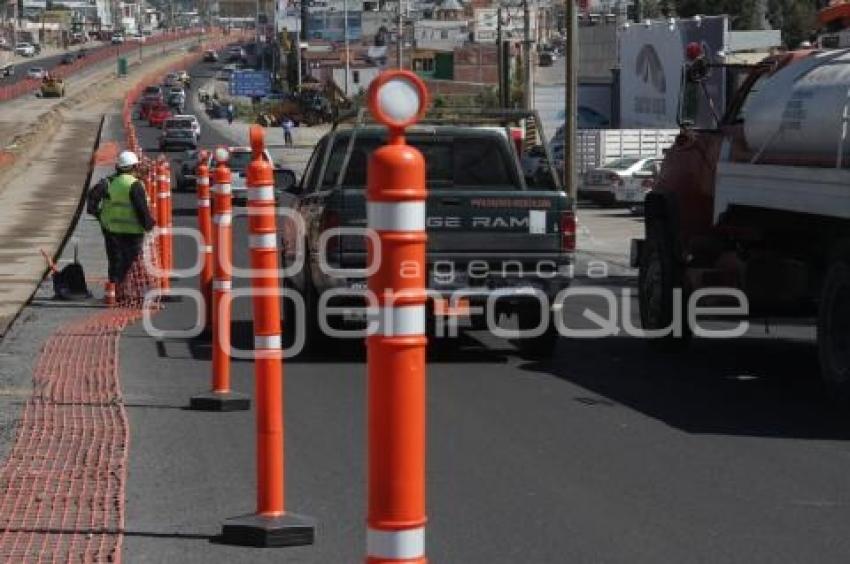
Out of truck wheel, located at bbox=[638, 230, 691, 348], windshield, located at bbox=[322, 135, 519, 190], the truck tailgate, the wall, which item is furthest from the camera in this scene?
the wall

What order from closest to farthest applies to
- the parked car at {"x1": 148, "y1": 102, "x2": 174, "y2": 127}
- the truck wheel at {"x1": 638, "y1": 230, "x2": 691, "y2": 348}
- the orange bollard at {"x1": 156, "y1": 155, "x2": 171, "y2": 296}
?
the truck wheel at {"x1": 638, "y1": 230, "x2": 691, "y2": 348}, the orange bollard at {"x1": 156, "y1": 155, "x2": 171, "y2": 296}, the parked car at {"x1": 148, "y1": 102, "x2": 174, "y2": 127}

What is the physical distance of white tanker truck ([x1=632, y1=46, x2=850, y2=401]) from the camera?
11.5m

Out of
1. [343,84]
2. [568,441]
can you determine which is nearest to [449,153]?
[568,441]

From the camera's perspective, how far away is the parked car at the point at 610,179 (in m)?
43.1

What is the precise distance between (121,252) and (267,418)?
11583 millimetres

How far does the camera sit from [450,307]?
45.4ft

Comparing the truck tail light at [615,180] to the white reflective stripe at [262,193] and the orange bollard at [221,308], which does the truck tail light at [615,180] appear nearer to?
the orange bollard at [221,308]

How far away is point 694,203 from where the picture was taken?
14375mm

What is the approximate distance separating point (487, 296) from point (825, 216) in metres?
3.26

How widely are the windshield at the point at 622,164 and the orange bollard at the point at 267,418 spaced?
36643mm

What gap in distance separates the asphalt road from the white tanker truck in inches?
23.7

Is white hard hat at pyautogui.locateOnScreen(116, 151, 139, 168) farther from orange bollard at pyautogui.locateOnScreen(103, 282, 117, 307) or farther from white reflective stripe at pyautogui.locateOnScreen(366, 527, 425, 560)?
white reflective stripe at pyautogui.locateOnScreen(366, 527, 425, 560)

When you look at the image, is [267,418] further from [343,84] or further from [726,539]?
[343,84]

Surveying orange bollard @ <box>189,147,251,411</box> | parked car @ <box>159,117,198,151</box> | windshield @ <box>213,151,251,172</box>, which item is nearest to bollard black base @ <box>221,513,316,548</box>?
orange bollard @ <box>189,147,251,411</box>
